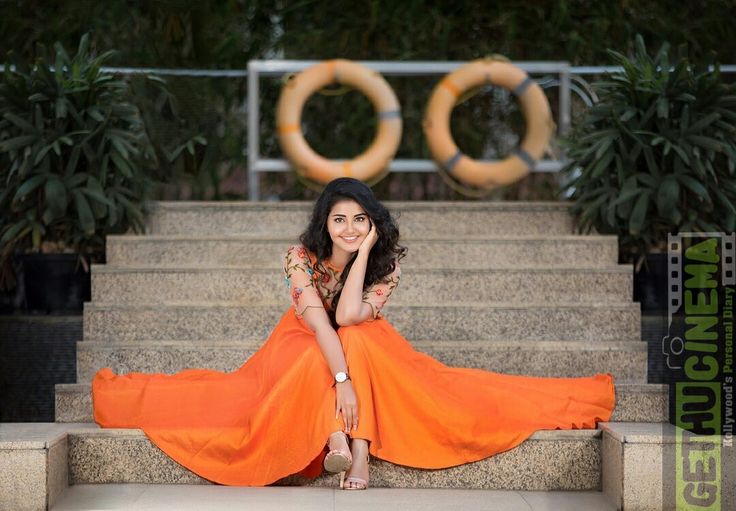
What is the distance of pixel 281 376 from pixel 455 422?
50 cm

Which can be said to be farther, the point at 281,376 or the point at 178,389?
the point at 178,389

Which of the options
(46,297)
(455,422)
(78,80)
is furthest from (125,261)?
(455,422)

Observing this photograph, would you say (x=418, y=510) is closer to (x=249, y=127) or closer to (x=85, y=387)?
(x=85, y=387)

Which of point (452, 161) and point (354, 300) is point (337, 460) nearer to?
point (354, 300)

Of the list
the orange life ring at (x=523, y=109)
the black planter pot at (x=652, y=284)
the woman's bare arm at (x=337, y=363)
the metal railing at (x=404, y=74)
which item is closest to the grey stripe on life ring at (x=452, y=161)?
the orange life ring at (x=523, y=109)

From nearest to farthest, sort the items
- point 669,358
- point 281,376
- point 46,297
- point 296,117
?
1. point 281,376
2. point 669,358
3. point 46,297
4. point 296,117

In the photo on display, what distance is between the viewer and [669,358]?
3676mm

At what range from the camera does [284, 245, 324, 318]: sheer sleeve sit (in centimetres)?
321

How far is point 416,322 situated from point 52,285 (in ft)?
4.88

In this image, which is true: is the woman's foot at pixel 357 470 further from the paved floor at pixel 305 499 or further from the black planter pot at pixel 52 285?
the black planter pot at pixel 52 285

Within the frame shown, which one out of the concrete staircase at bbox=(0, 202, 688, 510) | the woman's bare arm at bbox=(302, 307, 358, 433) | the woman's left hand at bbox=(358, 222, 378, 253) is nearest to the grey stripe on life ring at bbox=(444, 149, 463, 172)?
the concrete staircase at bbox=(0, 202, 688, 510)

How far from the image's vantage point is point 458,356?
378 centimetres

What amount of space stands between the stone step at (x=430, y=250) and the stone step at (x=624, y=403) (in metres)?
1.20

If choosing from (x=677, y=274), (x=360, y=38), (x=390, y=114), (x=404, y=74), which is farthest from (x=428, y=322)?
(x=360, y=38)
